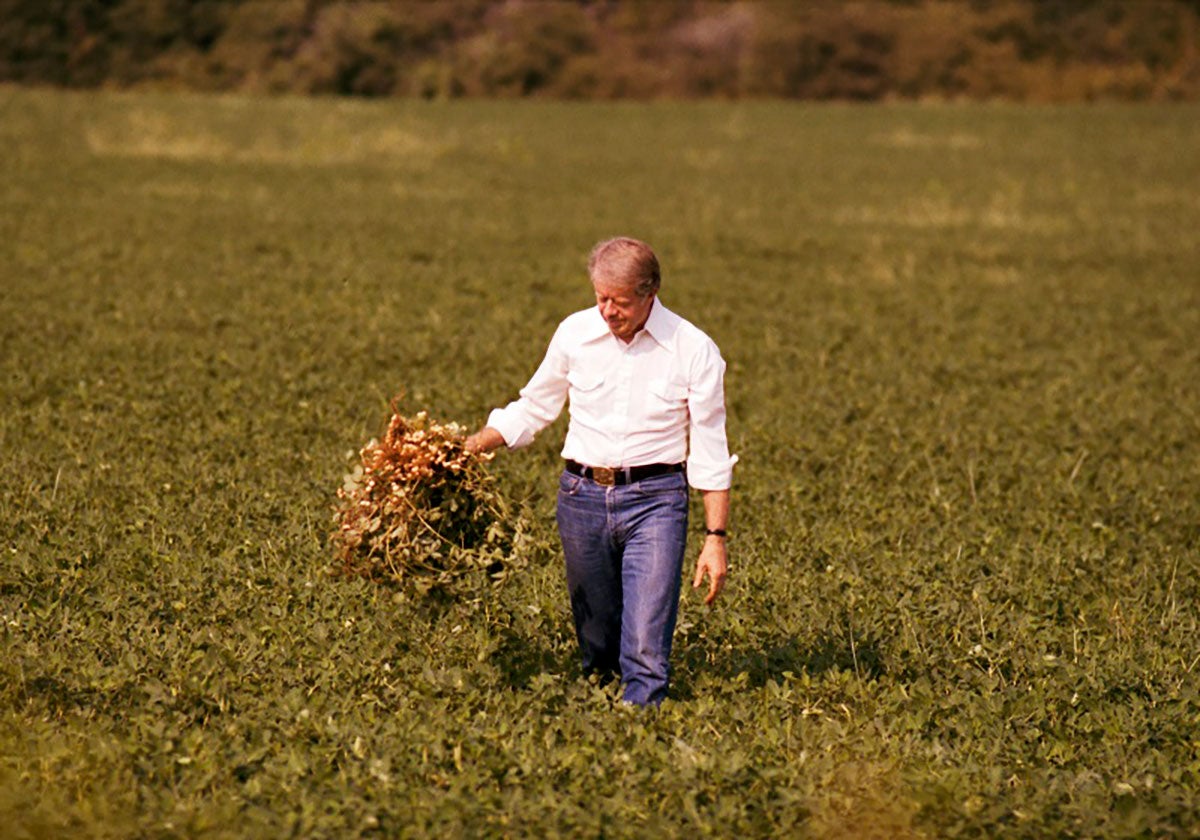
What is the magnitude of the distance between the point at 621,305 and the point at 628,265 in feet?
0.59

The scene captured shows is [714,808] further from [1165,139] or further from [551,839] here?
[1165,139]

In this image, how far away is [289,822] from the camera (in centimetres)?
563

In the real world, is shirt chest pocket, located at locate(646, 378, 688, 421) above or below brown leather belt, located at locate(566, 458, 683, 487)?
above

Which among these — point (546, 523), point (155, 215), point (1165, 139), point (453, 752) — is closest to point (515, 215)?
point (155, 215)

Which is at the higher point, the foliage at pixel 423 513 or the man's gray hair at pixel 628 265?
the man's gray hair at pixel 628 265

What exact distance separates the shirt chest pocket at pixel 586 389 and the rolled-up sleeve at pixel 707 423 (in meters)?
0.40

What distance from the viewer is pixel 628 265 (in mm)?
6246

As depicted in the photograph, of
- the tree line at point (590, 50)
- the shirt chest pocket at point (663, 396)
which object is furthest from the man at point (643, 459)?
the tree line at point (590, 50)

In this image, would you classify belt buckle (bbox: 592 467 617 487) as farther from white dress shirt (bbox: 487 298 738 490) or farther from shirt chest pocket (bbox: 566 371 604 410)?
shirt chest pocket (bbox: 566 371 604 410)

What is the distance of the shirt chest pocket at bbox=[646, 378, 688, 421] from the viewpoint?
655 centimetres

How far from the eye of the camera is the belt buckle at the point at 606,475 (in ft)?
21.7

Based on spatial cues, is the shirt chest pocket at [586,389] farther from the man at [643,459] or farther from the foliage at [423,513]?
the foliage at [423,513]

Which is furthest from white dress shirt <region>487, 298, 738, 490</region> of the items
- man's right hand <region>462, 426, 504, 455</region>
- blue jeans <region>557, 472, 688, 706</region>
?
man's right hand <region>462, 426, 504, 455</region>

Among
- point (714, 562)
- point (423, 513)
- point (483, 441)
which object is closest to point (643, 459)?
point (714, 562)
